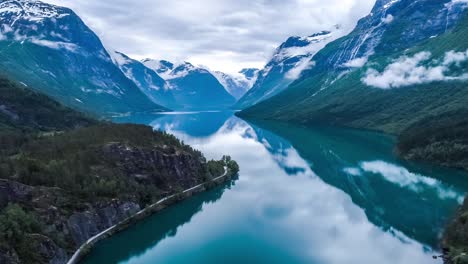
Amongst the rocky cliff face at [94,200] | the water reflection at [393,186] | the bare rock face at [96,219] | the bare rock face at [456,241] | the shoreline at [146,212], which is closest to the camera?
the bare rock face at [456,241]

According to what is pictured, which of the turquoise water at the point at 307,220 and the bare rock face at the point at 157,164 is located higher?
the bare rock face at the point at 157,164

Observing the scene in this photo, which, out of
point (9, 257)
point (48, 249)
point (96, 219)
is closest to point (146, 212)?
point (96, 219)

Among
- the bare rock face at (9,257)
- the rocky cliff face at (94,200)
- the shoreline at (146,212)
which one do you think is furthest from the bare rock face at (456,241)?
the bare rock face at (9,257)

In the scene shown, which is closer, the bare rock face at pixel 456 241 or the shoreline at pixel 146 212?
the bare rock face at pixel 456 241

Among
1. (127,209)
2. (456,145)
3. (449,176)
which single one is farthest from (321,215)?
(456,145)

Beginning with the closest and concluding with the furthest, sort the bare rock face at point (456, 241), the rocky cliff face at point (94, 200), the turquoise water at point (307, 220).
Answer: the bare rock face at point (456, 241)
the rocky cliff face at point (94, 200)
the turquoise water at point (307, 220)

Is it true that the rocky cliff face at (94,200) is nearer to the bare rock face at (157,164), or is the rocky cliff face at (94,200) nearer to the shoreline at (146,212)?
the bare rock face at (157,164)

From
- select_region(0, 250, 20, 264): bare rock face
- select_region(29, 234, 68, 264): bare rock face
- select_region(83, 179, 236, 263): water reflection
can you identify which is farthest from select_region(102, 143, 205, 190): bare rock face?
select_region(0, 250, 20, 264): bare rock face
